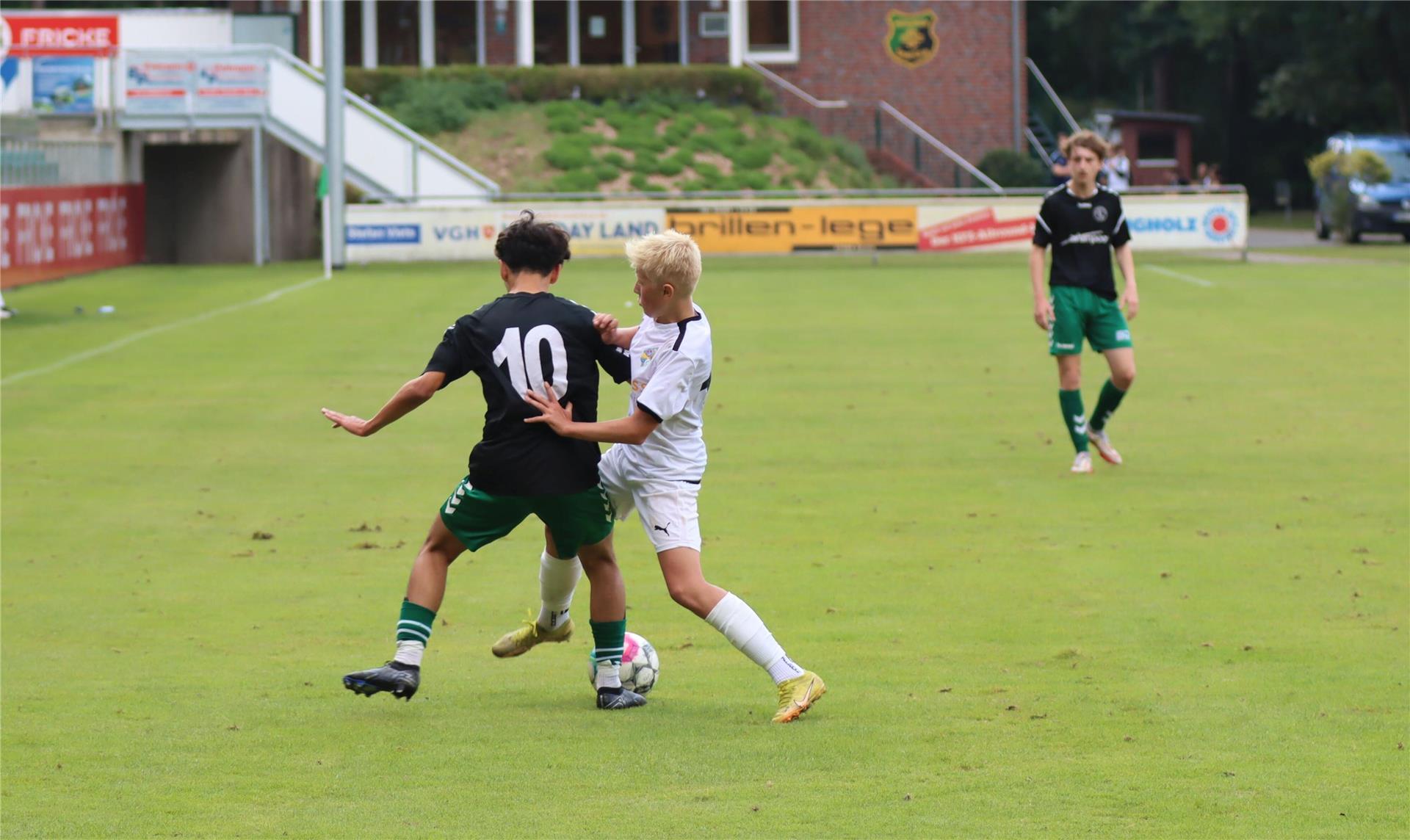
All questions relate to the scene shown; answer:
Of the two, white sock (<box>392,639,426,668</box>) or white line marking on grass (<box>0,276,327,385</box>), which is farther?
white line marking on grass (<box>0,276,327,385</box>)

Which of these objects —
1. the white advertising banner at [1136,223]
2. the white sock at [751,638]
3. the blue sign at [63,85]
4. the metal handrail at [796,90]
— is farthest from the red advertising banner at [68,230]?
the white sock at [751,638]

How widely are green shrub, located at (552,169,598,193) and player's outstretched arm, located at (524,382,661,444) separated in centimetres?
3664

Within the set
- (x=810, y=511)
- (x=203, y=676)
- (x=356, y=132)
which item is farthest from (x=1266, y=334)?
(x=356, y=132)

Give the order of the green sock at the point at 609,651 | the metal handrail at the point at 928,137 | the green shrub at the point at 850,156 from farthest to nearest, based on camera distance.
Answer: the metal handrail at the point at 928,137
the green shrub at the point at 850,156
the green sock at the point at 609,651

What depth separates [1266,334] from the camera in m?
20.8

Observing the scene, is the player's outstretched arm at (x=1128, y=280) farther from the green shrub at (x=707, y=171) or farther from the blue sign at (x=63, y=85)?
the green shrub at (x=707, y=171)

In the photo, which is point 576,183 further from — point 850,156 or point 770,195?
point 850,156

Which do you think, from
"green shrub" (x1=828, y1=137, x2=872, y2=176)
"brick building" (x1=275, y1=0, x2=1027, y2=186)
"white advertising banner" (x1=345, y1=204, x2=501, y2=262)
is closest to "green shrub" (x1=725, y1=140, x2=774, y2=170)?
"green shrub" (x1=828, y1=137, x2=872, y2=176)

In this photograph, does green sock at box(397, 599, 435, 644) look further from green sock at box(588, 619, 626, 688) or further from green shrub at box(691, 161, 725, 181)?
green shrub at box(691, 161, 725, 181)

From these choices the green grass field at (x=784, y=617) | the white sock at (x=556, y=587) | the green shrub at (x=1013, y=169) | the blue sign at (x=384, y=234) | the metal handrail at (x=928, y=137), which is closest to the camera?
the green grass field at (x=784, y=617)

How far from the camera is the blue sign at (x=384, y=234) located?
34.6 metres

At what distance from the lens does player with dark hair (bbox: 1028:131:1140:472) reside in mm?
12180

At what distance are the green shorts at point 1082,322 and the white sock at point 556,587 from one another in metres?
5.97

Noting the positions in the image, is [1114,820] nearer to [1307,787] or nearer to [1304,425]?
[1307,787]
